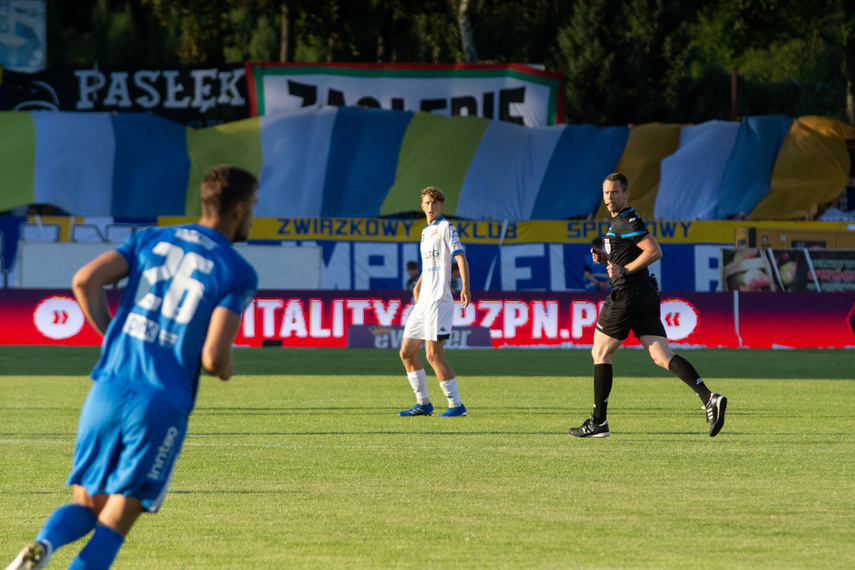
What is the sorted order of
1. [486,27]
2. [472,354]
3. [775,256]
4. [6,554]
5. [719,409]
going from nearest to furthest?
[6,554], [719,409], [472,354], [775,256], [486,27]

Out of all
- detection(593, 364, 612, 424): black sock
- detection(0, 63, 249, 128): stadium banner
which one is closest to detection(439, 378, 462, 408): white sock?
detection(593, 364, 612, 424): black sock

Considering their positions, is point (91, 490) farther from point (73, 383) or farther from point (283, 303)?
point (283, 303)

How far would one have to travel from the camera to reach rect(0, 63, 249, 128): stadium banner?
35188mm

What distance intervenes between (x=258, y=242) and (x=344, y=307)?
839 centimetres

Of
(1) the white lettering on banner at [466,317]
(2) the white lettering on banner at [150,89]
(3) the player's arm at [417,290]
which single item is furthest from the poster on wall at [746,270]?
(3) the player's arm at [417,290]

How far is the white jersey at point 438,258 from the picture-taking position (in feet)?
37.8

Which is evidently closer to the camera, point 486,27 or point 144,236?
point 144,236

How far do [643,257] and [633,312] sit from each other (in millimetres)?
498

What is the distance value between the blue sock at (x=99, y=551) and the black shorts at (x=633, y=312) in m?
6.18

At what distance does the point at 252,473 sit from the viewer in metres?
8.12

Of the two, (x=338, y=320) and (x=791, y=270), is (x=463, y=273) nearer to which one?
(x=338, y=320)

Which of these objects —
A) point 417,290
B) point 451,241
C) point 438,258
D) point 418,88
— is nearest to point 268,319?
point 417,290

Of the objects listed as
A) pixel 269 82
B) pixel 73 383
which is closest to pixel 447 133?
pixel 269 82

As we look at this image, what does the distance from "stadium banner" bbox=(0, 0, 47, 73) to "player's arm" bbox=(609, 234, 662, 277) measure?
29512 mm
